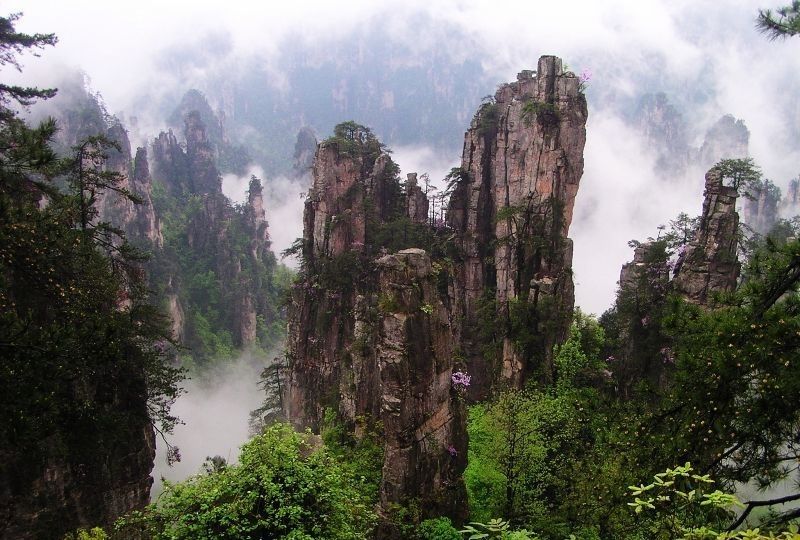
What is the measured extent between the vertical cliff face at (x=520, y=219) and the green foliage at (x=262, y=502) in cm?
1635

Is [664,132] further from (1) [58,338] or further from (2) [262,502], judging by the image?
(1) [58,338]

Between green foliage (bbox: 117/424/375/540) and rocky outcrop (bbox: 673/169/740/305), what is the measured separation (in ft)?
61.8

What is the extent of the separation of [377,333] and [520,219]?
1535cm

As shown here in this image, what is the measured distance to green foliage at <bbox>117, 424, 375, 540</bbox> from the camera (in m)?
8.84

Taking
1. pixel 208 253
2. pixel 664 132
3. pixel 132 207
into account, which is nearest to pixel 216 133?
pixel 208 253

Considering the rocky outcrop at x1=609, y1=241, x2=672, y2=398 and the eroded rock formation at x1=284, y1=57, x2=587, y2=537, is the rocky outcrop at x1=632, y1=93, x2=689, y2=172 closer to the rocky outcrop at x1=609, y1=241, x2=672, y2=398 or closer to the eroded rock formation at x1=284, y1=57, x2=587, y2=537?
the eroded rock formation at x1=284, y1=57, x2=587, y2=537

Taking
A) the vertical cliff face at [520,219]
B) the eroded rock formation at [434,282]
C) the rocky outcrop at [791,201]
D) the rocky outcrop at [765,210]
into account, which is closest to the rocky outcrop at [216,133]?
the eroded rock formation at [434,282]

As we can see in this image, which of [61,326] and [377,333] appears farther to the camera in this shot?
[377,333]

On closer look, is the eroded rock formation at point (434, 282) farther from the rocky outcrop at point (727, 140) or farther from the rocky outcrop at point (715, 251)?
the rocky outcrop at point (727, 140)

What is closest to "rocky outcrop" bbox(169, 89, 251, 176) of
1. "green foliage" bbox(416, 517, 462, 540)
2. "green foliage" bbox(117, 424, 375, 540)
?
"green foliage" bbox(416, 517, 462, 540)

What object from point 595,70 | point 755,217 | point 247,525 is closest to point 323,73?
point 595,70

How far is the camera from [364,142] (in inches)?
1674

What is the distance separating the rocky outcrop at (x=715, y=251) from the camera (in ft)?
74.5

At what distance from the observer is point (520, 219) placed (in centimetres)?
2895
